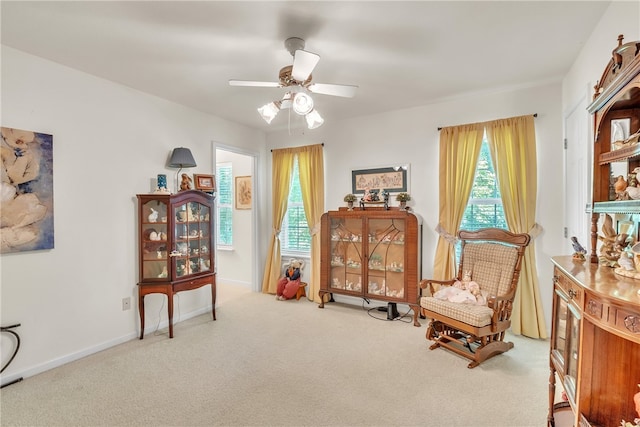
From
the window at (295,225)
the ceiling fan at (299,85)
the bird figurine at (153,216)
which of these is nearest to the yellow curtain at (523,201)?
the ceiling fan at (299,85)

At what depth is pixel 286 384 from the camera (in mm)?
2361

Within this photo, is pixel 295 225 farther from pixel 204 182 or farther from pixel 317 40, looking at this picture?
pixel 317 40

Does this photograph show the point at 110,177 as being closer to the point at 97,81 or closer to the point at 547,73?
the point at 97,81

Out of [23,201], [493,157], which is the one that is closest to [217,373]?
[23,201]

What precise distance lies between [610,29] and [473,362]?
2.51 m

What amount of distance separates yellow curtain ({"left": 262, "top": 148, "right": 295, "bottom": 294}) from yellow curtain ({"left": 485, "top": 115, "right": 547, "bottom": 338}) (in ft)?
9.40

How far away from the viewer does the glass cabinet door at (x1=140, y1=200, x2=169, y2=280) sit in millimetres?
3264

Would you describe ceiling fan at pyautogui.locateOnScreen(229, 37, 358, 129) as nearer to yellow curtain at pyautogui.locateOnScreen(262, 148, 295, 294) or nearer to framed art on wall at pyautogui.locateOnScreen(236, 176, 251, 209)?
yellow curtain at pyautogui.locateOnScreen(262, 148, 295, 294)

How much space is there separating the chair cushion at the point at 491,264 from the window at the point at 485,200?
0.48 metres

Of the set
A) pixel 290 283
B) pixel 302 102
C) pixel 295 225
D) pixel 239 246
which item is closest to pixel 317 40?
pixel 302 102

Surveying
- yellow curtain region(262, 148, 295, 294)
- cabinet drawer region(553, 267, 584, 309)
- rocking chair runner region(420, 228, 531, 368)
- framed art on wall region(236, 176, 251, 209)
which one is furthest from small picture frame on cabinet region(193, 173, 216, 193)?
cabinet drawer region(553, 267, 584, 309)

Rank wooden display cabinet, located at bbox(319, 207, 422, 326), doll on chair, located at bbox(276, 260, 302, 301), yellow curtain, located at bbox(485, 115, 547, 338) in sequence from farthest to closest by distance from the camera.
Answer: doll on chair, located at bbox(276, 260, 302, 301)
wooden display cabinet, located at bbox(319, 207, 422, 326)
yellow curtain, located at bbox(485, 115, 547, 338)

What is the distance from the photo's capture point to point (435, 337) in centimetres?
310

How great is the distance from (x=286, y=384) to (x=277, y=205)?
291cm
